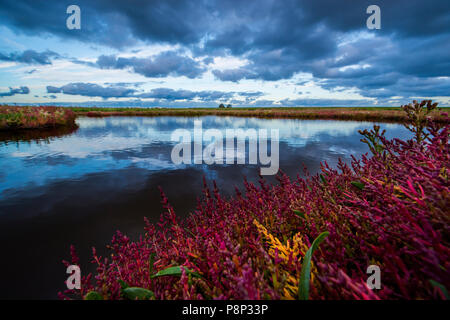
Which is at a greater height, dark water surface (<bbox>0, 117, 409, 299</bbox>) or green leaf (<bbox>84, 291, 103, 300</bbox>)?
green leaf (<bbox>84, 291, 103, 300</bbox>)

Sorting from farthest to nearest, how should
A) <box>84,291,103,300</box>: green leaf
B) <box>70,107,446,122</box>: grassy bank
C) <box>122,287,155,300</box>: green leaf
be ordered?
<box>70,107,446,122</box>: grassy bank < <box>122,287,155,300</box>: green leaf < <box>84,291,103,300</box>: green leaf

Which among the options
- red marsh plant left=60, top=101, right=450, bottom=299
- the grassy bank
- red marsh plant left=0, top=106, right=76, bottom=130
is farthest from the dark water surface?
the grassy bank

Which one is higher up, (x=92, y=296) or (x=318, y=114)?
(x=318, y=114)

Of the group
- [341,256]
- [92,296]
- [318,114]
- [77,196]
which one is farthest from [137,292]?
Result: [318,114]

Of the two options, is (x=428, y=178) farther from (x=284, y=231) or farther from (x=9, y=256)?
(x=9, y=256)

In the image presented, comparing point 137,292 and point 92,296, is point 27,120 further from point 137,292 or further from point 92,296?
point 137,292

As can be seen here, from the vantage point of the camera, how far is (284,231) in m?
2.52

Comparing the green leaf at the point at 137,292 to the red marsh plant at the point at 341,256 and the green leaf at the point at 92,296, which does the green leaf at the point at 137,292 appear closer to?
the red marsh plant at the point at 341,256

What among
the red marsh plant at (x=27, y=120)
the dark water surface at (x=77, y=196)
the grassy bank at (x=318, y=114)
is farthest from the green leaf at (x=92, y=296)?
the red marsh plant at (x=27, y=120)

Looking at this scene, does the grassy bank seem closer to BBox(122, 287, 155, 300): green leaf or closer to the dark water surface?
the dark water surface

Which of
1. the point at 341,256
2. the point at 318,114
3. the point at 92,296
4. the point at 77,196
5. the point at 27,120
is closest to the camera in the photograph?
the point at 92,296

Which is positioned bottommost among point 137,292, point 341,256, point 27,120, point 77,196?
point 77,196
